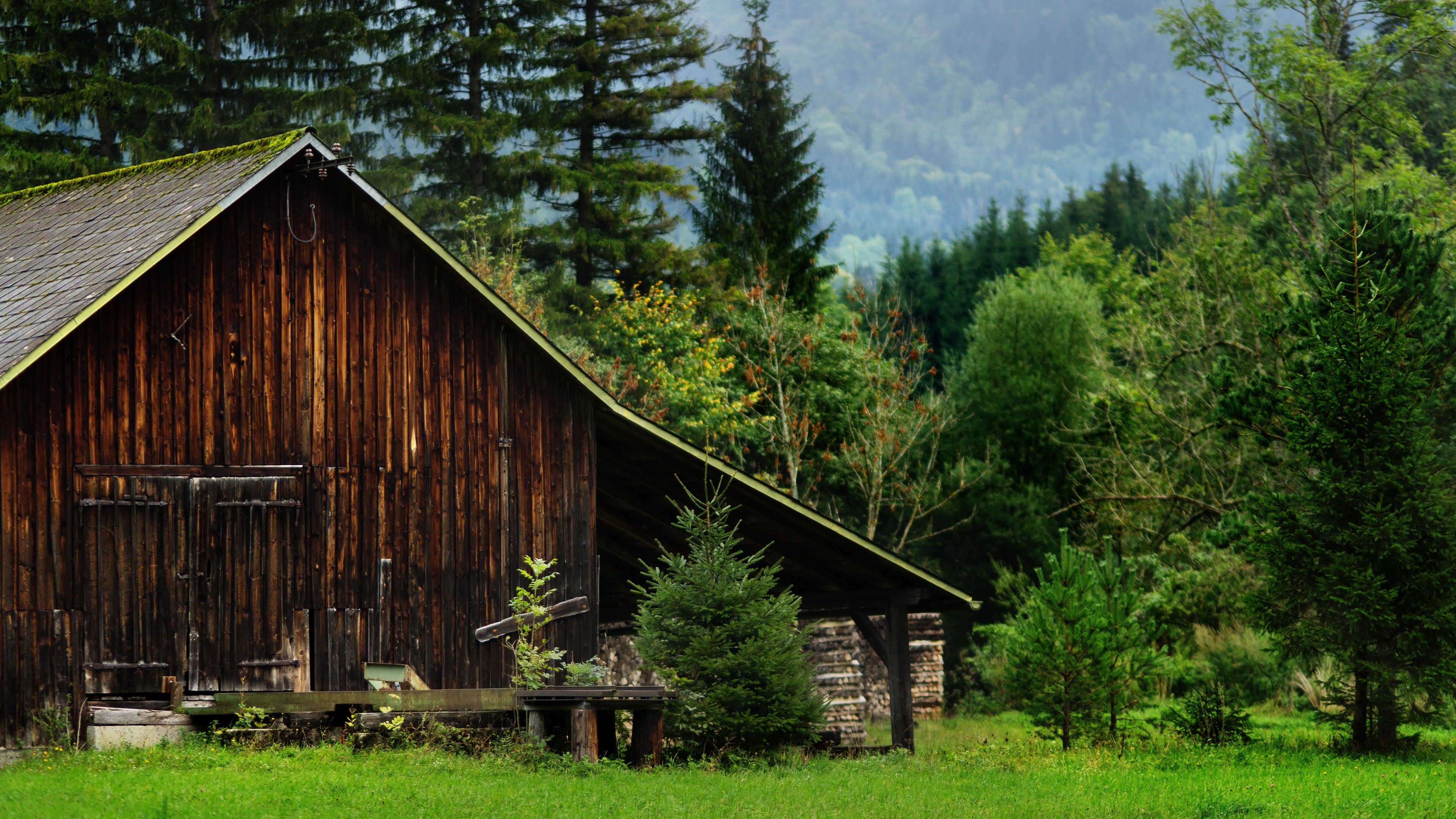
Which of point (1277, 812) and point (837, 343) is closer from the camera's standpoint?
point (1277, 812)

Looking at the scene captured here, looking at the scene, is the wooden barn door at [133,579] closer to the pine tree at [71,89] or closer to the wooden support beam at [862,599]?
the wooden support beam at [862,599]

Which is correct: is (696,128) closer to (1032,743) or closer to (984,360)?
(984,360)

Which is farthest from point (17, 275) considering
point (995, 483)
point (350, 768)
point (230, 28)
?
point (995, 483)

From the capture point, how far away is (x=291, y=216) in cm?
1731

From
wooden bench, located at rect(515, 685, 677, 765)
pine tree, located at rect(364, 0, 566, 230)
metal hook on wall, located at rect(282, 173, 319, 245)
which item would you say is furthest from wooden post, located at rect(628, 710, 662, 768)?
pine tree, located at rect(364, 0, 566, 230)

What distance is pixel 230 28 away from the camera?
3878 cm

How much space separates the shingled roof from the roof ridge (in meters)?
0.02

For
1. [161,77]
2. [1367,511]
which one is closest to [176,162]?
[1367,511]

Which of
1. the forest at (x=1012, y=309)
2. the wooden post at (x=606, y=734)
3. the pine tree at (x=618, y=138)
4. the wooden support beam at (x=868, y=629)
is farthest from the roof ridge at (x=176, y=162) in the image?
the pine tree at (x=618, y=138)

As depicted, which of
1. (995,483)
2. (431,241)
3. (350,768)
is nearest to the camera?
(350,768)

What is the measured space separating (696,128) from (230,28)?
13658mm

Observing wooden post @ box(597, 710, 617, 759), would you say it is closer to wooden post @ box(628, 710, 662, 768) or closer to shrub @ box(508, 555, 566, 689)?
wooden post @ box(628, 710, 662, 768)

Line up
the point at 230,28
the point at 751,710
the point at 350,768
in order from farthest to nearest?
the point at 230,28 → the point at 751,710 → the point at 350,768

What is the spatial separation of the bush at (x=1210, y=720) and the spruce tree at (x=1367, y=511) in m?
1.21
